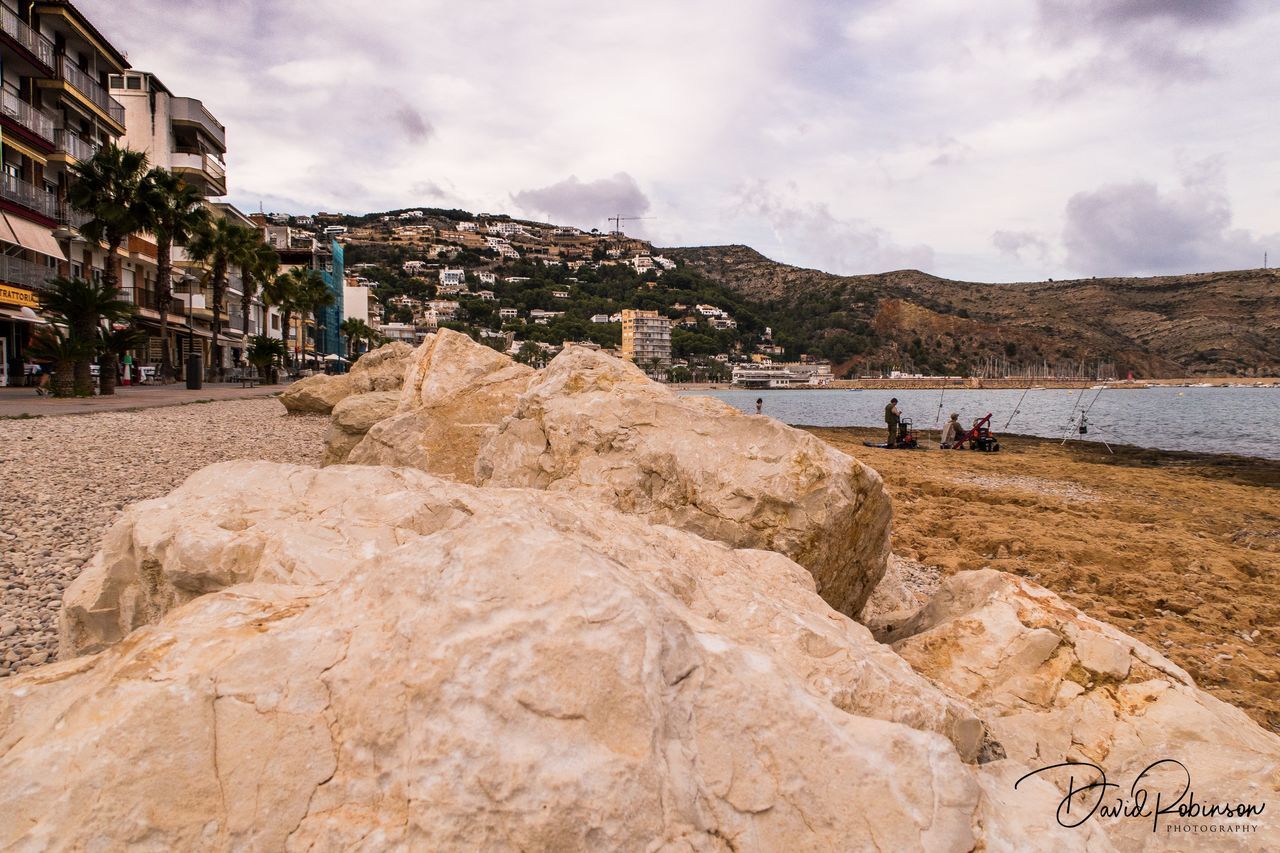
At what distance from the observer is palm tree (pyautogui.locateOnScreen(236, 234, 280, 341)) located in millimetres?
42500

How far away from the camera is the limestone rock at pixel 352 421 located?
1153 cm

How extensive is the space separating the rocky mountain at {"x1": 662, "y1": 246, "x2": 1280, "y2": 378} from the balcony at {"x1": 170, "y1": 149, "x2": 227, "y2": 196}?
135 meters

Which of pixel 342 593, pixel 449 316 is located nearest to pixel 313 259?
pixel 449 316

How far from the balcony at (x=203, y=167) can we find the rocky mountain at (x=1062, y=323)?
5309 inches

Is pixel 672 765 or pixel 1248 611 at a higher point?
pixel 672 765

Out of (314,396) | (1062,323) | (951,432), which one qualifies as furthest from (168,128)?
(1062,323)

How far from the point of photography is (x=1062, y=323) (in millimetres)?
158375

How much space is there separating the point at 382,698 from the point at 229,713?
377mm

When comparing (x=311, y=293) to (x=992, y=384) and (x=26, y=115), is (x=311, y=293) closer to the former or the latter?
(x=26, y=115)

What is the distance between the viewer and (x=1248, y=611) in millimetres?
6742

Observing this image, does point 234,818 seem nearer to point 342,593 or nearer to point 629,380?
point 342,593

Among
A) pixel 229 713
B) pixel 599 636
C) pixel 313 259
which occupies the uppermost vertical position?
pixel 313 259

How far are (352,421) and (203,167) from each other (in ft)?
151

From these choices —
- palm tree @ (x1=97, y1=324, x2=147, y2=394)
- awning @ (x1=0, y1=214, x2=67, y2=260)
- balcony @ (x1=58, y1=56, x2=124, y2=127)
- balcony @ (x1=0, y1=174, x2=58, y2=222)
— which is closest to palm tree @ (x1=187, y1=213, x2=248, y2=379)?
balcony @ (x1=58, y1=56, x2=124, y2=127)
